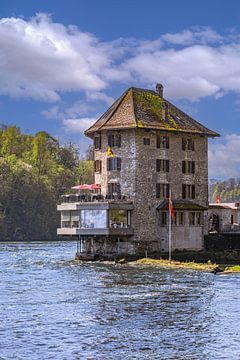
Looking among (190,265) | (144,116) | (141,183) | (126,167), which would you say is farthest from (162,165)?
(190,265)

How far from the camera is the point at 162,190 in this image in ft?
267

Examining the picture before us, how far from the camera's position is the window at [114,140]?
8050 centimetres

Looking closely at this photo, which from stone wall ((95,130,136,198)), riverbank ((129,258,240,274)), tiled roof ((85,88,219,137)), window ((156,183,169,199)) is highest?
tiled roof ((85,88,219,137))

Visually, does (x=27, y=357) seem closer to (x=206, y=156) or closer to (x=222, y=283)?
(x=222, y=283)

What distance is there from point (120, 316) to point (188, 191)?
47909 mm

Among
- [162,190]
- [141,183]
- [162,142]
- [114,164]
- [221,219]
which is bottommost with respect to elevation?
[221,219]

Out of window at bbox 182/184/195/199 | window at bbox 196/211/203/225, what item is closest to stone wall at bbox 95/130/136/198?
window at bbox 182/184/195/199

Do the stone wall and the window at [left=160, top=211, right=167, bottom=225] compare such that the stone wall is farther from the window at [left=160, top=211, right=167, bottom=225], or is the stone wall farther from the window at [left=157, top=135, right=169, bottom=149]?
the window at [left=160, top=211, right=167, bottom=225]

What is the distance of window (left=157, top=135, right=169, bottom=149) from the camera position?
81.3 metres

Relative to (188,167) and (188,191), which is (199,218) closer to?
(188,191)

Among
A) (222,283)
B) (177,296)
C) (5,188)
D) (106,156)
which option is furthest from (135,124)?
(5,188)

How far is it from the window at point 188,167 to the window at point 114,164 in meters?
8.32

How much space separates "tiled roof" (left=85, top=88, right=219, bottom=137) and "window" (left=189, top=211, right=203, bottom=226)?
9433 millimetres

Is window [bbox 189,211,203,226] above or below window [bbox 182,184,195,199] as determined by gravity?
below
